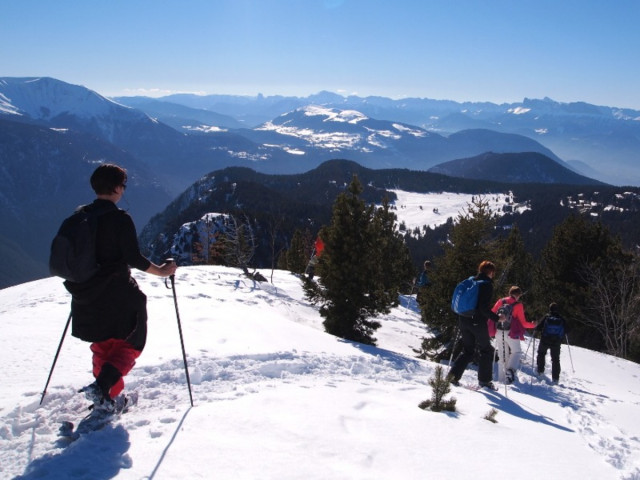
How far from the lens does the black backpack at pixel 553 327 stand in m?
11.7

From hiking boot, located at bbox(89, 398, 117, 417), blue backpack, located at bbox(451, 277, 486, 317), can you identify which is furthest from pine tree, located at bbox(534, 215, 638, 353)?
hiking boot, located at bbox(89, 398, 117, 417)

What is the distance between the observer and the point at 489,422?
520 centimetres

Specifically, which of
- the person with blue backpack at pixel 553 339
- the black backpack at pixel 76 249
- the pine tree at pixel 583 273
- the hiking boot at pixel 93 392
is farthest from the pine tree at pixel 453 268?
the pine tree at pixel 583 273

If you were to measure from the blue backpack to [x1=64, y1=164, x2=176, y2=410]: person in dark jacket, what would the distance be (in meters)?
5.63

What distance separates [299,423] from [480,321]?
4.52m

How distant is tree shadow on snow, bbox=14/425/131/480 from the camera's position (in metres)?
3.12

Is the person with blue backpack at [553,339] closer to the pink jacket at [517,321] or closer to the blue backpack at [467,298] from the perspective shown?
the pink jacket at [517,321]

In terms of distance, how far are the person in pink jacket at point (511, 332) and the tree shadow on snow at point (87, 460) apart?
844cm

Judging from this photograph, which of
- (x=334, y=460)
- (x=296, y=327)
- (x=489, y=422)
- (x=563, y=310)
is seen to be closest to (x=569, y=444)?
(x=489, y=422)

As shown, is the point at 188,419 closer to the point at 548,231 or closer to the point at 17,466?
the point at 17,466

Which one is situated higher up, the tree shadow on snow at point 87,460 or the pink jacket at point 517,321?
the tree shadow on snow at point 87,460

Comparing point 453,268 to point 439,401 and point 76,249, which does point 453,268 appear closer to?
point 439,401

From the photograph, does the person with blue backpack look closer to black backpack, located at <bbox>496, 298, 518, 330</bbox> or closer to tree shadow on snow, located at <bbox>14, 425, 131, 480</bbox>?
black backpack, located at <bbox>496, 298, 518, 330</bbox>

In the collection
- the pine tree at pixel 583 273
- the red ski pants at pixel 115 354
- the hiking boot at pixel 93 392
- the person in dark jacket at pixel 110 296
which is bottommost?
the pine tree at pixel 583 273
